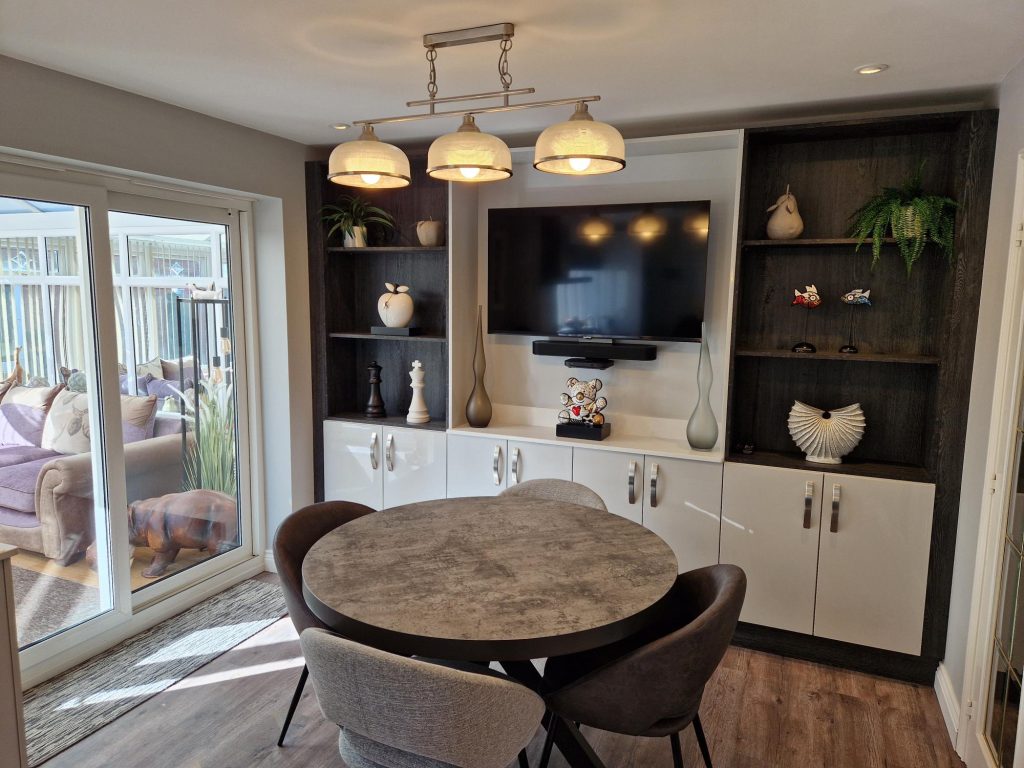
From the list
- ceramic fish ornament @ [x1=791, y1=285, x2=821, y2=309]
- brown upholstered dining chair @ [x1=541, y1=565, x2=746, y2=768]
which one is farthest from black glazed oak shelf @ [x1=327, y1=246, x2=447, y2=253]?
brown upholstered dining chair @ [x1=541, y1=565, x2=746, y2=768]

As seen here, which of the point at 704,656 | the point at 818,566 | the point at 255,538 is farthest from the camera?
the point at 255,538

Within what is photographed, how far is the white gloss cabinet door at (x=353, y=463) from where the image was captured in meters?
3.89

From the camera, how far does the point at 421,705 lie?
154cm

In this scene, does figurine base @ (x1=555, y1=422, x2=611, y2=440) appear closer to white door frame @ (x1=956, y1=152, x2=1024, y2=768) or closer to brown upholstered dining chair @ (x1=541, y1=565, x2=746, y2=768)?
brown upholstered dining chair @ (x1=541, y1=565, x2=746, y2=768)

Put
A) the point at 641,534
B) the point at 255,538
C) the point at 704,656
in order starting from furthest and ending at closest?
1. the point at 255,538
2. the point at 641,534
3. the point at 704,656

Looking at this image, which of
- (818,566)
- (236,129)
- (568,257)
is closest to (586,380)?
(568,257)

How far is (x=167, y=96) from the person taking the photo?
2893 millimetres

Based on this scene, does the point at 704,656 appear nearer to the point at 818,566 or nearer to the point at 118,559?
the point at 818,566

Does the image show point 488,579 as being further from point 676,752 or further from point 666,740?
point 666,740

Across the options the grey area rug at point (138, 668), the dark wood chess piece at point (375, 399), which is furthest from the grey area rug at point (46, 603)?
the dark wood chess piece at point (375, 399)

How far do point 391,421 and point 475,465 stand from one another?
24.6 inches

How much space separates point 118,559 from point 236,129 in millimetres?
2120

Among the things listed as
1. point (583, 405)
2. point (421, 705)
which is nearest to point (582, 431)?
point (583, 405)

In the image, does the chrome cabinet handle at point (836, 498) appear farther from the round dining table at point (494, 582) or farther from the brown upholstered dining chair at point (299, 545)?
the brown upholstered dining chair at point (299, 545)
